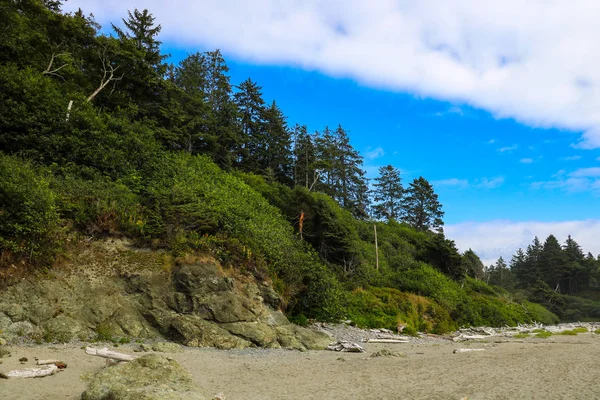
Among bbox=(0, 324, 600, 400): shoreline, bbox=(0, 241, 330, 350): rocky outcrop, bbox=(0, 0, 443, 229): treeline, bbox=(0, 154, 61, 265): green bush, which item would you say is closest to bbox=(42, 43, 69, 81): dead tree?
bbox=(0, 0, 443, 229): treeline

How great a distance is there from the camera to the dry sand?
8.09 m

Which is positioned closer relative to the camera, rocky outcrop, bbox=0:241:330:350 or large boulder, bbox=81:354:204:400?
large boulder, bbox=81:354:204:400

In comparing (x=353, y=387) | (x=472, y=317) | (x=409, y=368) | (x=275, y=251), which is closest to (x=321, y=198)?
(x=275, y=251)

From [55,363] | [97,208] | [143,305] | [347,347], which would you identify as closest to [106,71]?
[97,208]

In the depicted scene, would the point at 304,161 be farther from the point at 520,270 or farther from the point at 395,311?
the point at 520,270

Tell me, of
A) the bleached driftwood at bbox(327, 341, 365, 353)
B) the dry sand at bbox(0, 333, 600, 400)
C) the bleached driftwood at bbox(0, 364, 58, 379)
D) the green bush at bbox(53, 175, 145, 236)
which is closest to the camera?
the bleached driftwood at bbox(0, 364, 58, 379)

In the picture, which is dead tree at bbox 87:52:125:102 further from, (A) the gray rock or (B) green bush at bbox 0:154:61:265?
(A) the gray rock

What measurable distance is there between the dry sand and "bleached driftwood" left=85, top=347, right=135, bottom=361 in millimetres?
236

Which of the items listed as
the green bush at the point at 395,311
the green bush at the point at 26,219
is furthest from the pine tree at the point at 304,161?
the green bush at the point at 26,219

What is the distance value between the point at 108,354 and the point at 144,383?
3.27 m

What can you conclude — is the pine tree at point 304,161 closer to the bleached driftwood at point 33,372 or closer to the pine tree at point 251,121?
the pine tree at point 251,121

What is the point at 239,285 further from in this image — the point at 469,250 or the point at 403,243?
the point at 469,250

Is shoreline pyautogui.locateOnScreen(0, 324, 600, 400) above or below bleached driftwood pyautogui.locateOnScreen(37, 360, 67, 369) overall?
below

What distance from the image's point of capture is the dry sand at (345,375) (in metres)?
8.09
